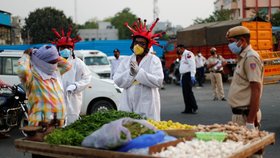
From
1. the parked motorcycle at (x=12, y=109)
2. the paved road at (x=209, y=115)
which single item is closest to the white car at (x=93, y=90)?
the paved road at (x=209, y=115)

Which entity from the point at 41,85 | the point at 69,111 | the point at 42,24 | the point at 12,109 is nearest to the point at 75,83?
the point at 69,111

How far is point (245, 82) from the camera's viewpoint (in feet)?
18.2

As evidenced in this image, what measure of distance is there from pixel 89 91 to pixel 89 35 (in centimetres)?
10026

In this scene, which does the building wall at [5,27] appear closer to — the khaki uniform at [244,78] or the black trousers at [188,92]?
the black trousers at [188,92]

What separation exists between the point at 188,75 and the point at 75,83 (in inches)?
284

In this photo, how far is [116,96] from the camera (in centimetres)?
1280

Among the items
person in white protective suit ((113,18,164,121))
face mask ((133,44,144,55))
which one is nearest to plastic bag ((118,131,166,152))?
person in white protective suit ((113,18,164,121))

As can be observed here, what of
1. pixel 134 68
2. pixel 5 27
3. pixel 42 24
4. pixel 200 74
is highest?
pixel 42 24

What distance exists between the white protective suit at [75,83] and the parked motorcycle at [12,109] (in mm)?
3095

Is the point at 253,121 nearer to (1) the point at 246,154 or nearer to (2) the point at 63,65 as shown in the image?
(1) the point at 246,154

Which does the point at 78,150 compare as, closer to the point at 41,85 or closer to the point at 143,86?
the point at 41,85

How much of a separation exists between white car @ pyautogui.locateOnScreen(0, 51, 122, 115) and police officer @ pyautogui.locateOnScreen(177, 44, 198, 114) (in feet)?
7.98

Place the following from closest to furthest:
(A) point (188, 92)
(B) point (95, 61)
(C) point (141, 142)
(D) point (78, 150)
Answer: (C) point (141, 142)
(D) point (78, 150)
(A) point (188, 92)
(B) point (95, 61)

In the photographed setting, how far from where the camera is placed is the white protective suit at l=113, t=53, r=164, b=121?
6.50 meters
